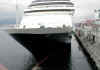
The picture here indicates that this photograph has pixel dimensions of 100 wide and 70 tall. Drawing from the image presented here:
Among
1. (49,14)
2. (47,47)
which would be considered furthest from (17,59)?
(49,14)

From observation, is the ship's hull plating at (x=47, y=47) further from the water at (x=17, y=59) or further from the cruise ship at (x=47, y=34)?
the water at (x=17, y=59)

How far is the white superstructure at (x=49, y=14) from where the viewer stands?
15.6 meters

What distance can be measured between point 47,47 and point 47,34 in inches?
67.3

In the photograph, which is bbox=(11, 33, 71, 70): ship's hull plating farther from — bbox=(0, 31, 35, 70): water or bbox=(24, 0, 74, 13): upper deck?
bbox=(24, 0, 74, 13): upper deck

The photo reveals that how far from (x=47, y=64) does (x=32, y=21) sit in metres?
4.98

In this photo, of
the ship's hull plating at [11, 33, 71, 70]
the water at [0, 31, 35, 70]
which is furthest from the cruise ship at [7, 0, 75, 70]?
the water at [0, 31, 35, 70]

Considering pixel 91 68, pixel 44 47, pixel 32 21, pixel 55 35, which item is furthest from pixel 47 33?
pixel 91 68

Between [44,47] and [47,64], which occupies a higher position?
[44,47]

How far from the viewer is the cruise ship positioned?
12.7 m

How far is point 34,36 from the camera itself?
42.3 feet

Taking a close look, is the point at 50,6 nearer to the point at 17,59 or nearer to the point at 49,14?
the point at 49,14

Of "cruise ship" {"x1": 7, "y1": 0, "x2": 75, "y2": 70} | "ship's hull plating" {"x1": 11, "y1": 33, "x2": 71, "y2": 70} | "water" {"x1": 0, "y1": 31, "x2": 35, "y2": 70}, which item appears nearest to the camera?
"cruise ship" {"x1": 7, "y1": 0, "x2": 75, "y2": 70}

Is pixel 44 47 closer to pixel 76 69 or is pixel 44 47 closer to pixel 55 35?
pixel 55 35

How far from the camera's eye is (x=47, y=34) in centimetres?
1248
